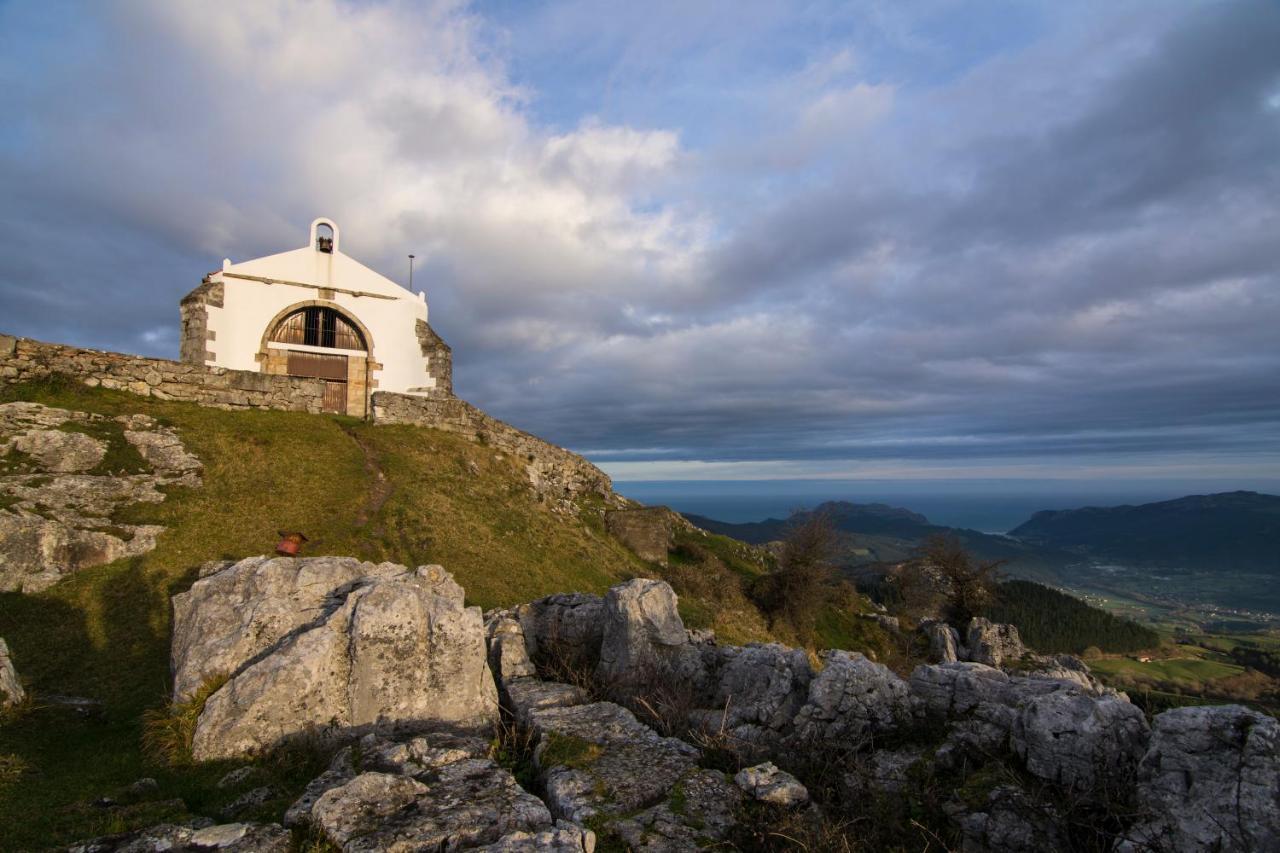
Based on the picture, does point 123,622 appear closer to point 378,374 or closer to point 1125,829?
point 1125,829

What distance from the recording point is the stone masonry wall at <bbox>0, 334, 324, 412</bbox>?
23312mm

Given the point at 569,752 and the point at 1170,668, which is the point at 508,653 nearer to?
the point at 569,752

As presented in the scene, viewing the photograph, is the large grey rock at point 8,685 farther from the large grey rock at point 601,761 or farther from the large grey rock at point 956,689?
the large grey rock at point 956,689

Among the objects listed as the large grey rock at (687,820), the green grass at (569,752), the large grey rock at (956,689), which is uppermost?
the large grey rock at (956,689)

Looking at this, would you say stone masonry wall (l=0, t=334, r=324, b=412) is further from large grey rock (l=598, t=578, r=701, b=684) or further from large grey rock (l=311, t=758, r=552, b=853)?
large grey rock (l=311, t=758, r=552, b=853)

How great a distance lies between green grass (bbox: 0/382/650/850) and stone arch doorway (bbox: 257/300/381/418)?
20.3 ft

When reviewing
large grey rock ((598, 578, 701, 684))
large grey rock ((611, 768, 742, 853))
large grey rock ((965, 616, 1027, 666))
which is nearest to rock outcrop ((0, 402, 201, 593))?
large grey rock ((598, 578, 701, 684))

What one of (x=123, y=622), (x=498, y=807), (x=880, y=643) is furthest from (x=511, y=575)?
(x=880, y=643)

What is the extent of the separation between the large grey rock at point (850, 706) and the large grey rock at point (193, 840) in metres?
6.71

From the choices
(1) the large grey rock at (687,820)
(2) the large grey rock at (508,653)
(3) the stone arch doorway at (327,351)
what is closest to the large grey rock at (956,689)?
(1) the large grey rock at (687,820)

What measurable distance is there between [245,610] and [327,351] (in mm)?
28641

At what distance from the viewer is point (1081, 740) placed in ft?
23.1

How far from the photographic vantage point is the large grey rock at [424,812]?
609cm

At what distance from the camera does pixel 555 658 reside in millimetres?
13680
